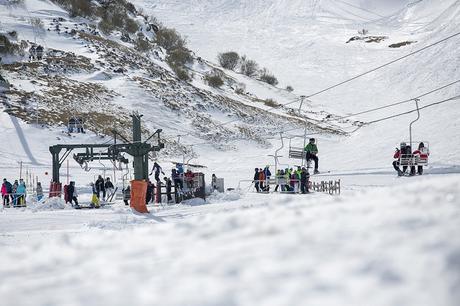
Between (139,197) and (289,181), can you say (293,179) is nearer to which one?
(289,181)

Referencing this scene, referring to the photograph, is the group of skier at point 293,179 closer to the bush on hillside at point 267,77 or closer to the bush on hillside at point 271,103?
the bush on hillside at point 271,103

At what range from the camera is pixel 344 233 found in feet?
7.33

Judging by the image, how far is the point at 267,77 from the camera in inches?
3563

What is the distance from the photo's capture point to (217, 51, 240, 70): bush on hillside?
93750 millimetres

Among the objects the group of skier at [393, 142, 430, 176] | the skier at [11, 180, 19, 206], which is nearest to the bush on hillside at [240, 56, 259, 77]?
the group of skier at [393, 142, 430, 176]

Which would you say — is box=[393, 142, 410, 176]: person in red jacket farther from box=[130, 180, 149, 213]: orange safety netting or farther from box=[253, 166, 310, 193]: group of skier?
box=[130, 180, 149, 213]: orange safety netting

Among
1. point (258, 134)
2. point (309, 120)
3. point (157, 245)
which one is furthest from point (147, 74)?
point (157, 245)

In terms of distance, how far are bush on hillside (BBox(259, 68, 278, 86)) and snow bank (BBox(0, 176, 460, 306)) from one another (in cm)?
8729

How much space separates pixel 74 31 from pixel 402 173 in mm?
51179

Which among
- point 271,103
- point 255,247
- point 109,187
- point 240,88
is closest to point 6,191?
point 109,187

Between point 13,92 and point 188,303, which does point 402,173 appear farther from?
point 13,92

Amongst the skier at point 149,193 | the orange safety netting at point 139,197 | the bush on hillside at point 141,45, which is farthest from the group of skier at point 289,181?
the bush on hillside at point 141,45

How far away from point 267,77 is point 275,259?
89633 mm

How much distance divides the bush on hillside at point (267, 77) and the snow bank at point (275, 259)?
8729 cm
